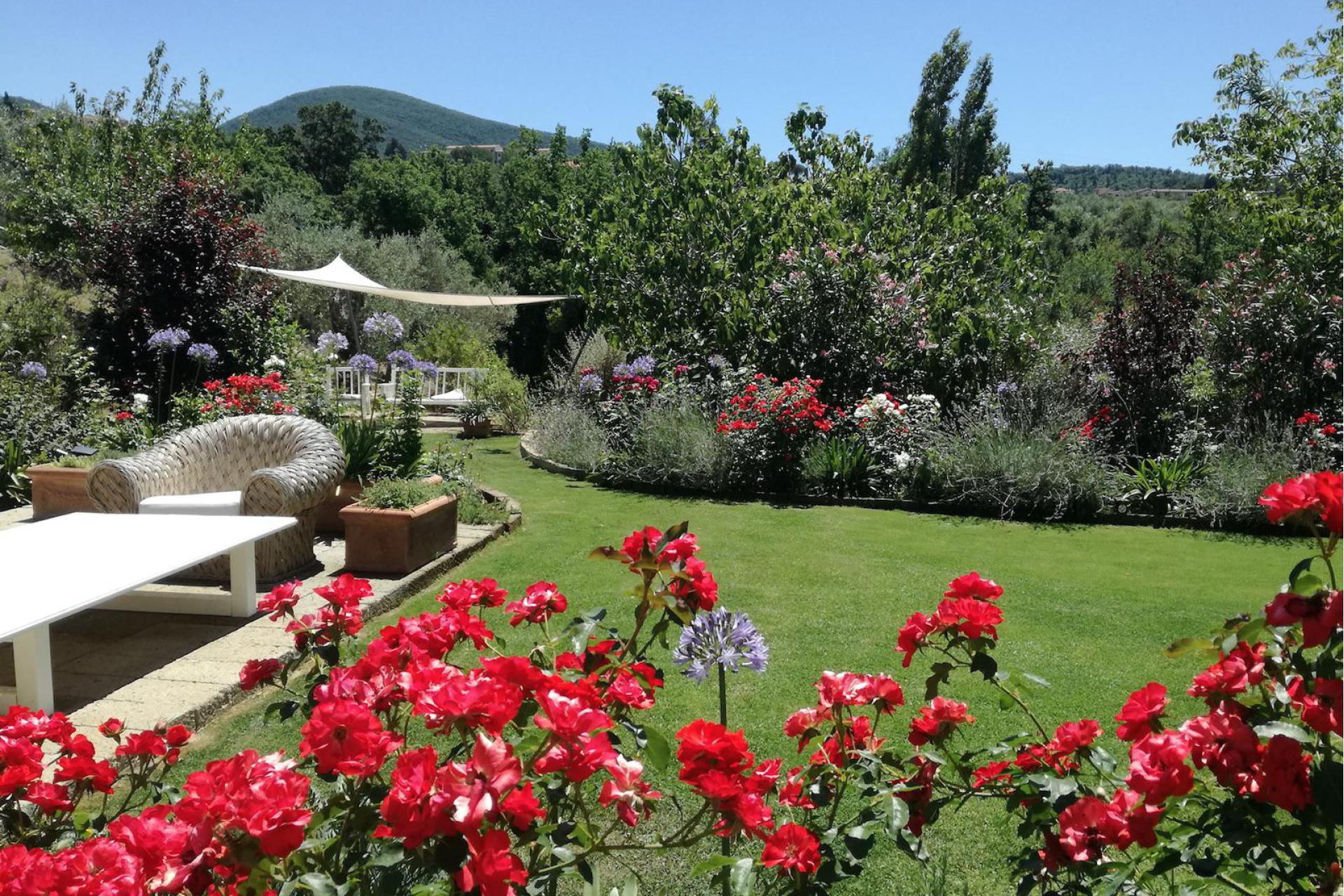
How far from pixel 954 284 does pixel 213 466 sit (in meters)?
7.54

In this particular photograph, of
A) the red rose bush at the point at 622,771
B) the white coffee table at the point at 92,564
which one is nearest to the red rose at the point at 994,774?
the red rose bush at the point at 622,771

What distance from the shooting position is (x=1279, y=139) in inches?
401

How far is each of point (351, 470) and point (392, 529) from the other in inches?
51.8

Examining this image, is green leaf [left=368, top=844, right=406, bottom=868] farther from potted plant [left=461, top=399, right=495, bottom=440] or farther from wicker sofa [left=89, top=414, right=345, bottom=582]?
potted plant [left=461, top=399, right=495, bottom=440]

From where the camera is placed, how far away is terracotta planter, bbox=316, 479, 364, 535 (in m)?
6.16

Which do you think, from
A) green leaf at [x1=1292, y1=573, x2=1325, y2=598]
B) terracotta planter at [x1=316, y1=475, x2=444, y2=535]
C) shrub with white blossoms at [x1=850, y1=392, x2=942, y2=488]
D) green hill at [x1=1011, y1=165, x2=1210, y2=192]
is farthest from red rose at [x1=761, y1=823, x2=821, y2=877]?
green hill at [x1=1011, y1=165, x2=1210, y2=192]

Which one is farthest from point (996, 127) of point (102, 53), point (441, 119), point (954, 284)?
point (441, 119)

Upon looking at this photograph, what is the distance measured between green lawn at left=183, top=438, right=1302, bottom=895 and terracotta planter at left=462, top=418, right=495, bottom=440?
4855 mm

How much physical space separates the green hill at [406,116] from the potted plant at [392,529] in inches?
4596

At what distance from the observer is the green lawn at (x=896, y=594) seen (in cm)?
319

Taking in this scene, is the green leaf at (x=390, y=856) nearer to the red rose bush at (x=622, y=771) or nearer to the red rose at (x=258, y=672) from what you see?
the red rose bush at (x=622, y=771)

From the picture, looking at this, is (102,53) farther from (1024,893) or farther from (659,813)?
(1024,893)

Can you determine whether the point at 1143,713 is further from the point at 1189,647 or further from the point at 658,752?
the point at 658,752

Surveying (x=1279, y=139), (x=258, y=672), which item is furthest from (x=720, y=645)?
(x=1279, y=139)
